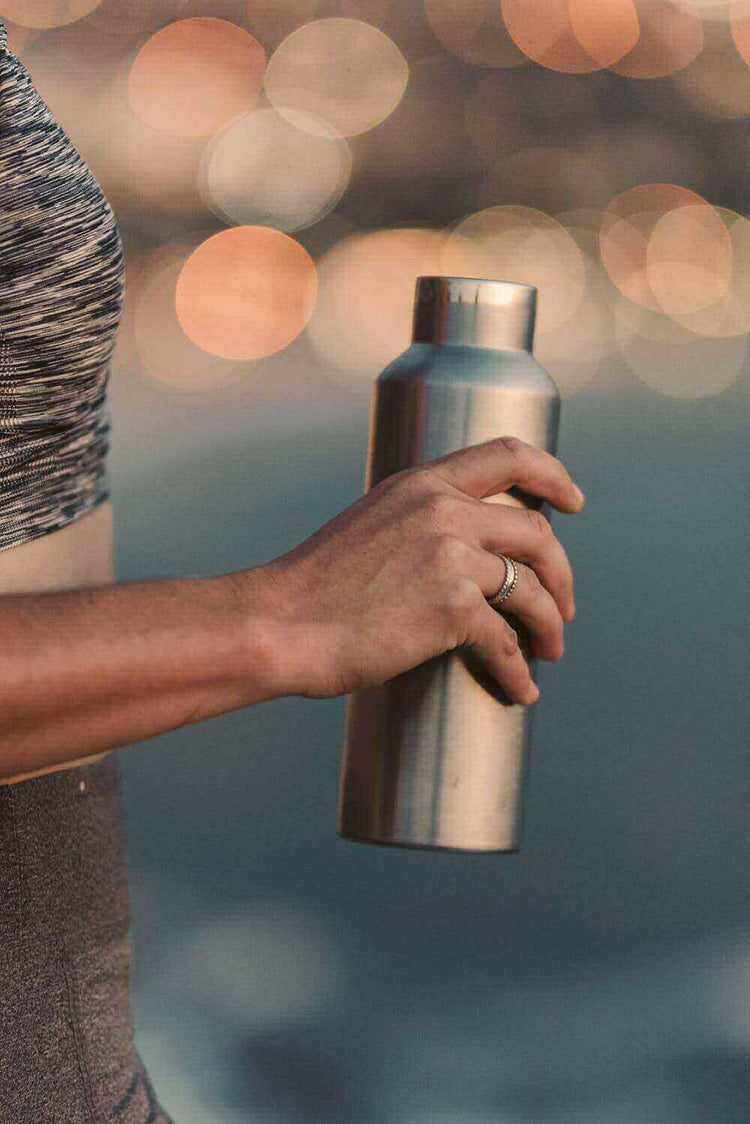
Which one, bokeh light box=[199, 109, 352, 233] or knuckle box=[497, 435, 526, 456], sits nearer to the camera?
knuckle box=[497, 435, 526, 456]

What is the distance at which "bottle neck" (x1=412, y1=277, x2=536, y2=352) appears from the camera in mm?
793

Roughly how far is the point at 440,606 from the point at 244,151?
3312cm

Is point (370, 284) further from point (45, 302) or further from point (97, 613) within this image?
point (97, 613)

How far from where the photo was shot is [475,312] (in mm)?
Result: 793

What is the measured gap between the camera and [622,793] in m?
6.07

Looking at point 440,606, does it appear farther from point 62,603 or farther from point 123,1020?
point 123,1020

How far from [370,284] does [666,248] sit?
6.29 metres

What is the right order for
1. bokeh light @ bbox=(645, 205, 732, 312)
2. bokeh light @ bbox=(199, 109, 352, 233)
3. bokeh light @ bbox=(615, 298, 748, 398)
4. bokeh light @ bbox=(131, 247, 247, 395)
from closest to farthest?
1. bokeh light @ bbox=(615, 298, 748, 398)
2. bokeh light @ bbox=(131, 247, 247, 395)
3. bokeh light @ bbox=(645, 205, 732, 312)
4. bokeh light @ bbox=(199, 109, 352, 233)

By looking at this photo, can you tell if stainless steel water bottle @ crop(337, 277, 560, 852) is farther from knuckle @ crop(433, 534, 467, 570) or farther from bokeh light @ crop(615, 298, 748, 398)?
bokeh light @ crop(615, 298, 748, 398)

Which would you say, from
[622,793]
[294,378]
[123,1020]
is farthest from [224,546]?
[294,378]

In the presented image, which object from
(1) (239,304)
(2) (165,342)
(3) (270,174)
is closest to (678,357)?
(1) (239,304)

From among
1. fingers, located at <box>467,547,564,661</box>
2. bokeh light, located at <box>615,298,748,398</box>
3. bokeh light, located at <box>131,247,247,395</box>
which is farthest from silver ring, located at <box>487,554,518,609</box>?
bokeh light, located at <box>131,247,247,395</box>

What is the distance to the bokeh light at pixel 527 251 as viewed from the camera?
28.9 metres

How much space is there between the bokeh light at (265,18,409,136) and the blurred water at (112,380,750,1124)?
2662 centimetres
